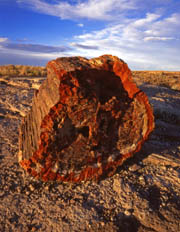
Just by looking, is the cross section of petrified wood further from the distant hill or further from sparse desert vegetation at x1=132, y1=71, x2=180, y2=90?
the distant hill

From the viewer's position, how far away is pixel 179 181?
276cm

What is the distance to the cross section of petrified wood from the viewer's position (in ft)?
7.46

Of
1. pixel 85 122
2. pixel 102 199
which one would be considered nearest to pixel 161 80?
pixel 85 122

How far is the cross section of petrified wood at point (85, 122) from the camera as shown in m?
→ 2.27

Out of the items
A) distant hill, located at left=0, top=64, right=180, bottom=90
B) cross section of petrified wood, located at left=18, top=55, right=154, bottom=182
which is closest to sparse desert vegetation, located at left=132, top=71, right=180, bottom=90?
distant hill, located at left=0, top=64, right=180, bottom=90

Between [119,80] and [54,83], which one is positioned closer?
[54,83]

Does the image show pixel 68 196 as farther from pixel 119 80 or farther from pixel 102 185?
pixel 119 80

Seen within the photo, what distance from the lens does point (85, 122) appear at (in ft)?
8.11

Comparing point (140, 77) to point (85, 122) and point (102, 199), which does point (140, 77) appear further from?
point (102, 199)

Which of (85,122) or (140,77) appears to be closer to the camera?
(85,122)

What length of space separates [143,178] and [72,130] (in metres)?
1.24

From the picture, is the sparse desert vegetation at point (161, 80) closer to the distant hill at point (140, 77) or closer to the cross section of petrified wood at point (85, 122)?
the distant hill at point (140, 77)

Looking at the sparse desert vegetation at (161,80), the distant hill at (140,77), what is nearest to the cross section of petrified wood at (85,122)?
the sparse desert vegetation at (161,80)

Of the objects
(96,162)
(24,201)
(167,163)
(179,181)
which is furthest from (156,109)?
(24,201)
